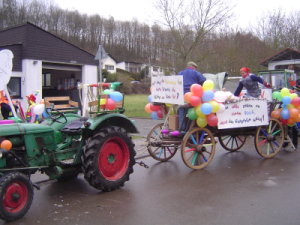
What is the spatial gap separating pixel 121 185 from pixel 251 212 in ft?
6.64

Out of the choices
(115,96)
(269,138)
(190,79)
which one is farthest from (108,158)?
(269,138)

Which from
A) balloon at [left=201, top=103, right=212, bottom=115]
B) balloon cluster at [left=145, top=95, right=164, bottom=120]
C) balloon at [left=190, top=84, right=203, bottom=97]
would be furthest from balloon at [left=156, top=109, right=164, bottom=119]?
balloon at [left=201, top=103, right=212, bottom=115]

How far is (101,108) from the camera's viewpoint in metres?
5.32

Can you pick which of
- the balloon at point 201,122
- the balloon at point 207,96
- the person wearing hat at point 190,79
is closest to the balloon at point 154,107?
the person wearing hat at point 190,79

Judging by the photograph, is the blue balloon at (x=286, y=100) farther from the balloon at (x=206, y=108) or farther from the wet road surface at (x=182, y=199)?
the balloon at (x=206, y=108)

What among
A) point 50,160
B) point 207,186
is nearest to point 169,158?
point 207,186

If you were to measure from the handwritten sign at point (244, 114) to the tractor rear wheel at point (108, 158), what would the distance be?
6.87 feet

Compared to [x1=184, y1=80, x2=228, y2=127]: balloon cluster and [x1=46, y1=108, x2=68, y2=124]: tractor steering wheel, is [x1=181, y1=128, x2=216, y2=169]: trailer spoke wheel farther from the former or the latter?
[x1=46, y1=108, x2=68, y2=124]: tractor steering wheel

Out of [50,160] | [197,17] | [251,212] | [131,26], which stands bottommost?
[251,212]

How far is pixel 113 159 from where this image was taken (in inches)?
213

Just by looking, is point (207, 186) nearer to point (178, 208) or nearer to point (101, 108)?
point (178, 208)

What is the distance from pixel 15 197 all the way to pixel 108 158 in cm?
166

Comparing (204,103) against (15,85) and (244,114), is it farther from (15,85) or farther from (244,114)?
(15,85)

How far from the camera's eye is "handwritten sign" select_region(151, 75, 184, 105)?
6457mm
